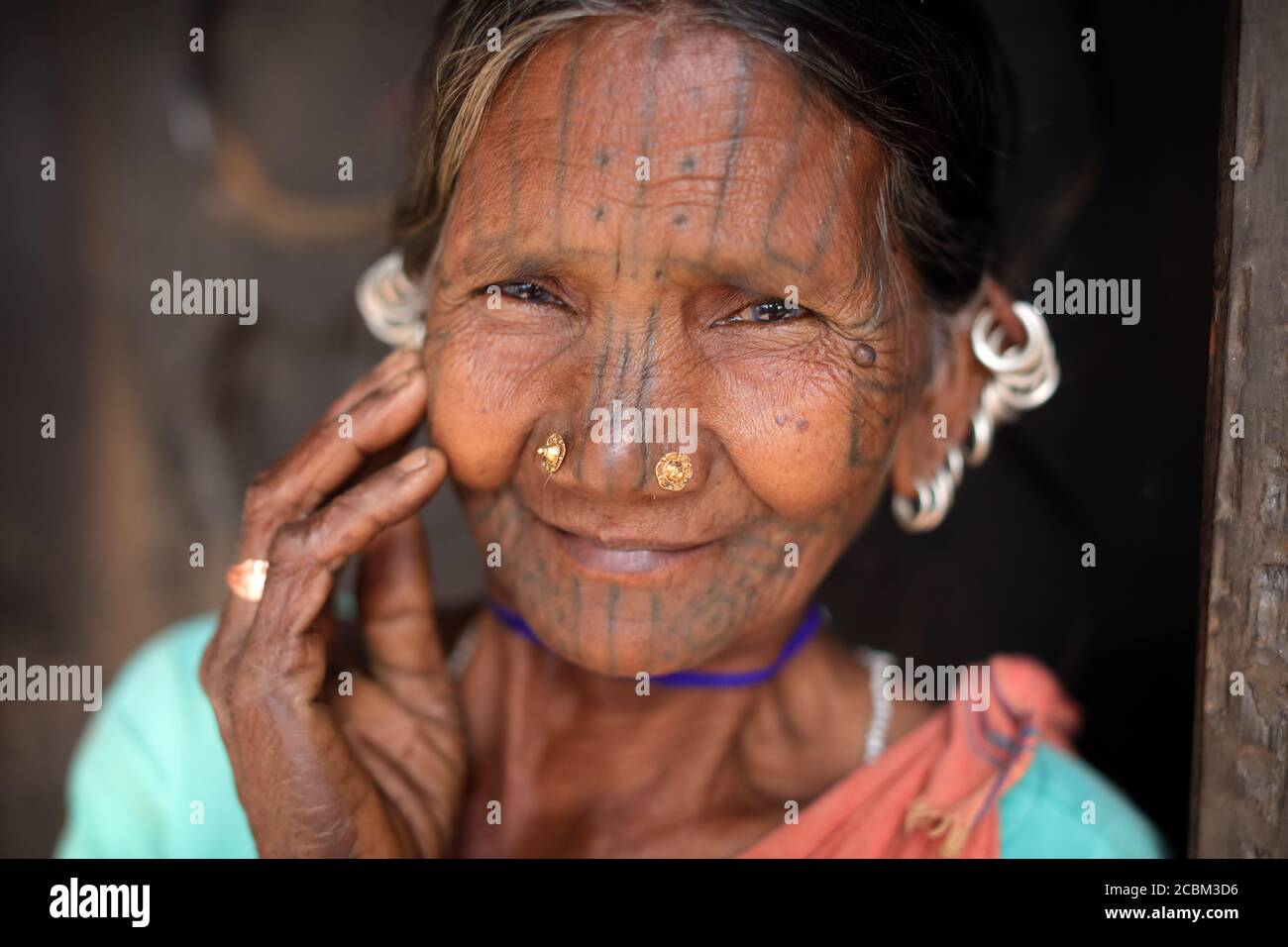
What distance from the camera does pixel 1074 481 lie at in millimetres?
2916

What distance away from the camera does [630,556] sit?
1.75 metres

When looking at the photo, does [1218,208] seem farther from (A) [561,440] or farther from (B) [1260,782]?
(A) [561,440]

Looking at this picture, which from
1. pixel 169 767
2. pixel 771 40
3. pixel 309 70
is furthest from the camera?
pixel 309 70

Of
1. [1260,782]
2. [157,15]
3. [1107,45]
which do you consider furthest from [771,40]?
[157,15]

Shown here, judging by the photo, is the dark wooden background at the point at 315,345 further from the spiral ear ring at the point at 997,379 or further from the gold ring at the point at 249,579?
the gold ring at the point at 249,579

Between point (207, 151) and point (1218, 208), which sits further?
point (207, 151)

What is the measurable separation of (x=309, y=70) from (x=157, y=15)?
0.41 meters

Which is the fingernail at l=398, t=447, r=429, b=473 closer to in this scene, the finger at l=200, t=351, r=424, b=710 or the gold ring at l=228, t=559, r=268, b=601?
the finger at l=200, t=351, r=424, b=710

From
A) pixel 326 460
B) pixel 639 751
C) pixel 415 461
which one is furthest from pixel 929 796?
pixel 326 460

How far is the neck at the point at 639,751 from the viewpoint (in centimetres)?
209

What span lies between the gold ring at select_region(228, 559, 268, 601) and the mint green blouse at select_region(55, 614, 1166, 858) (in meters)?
0.38

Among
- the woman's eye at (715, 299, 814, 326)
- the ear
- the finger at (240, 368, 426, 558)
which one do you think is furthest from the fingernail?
the ear
